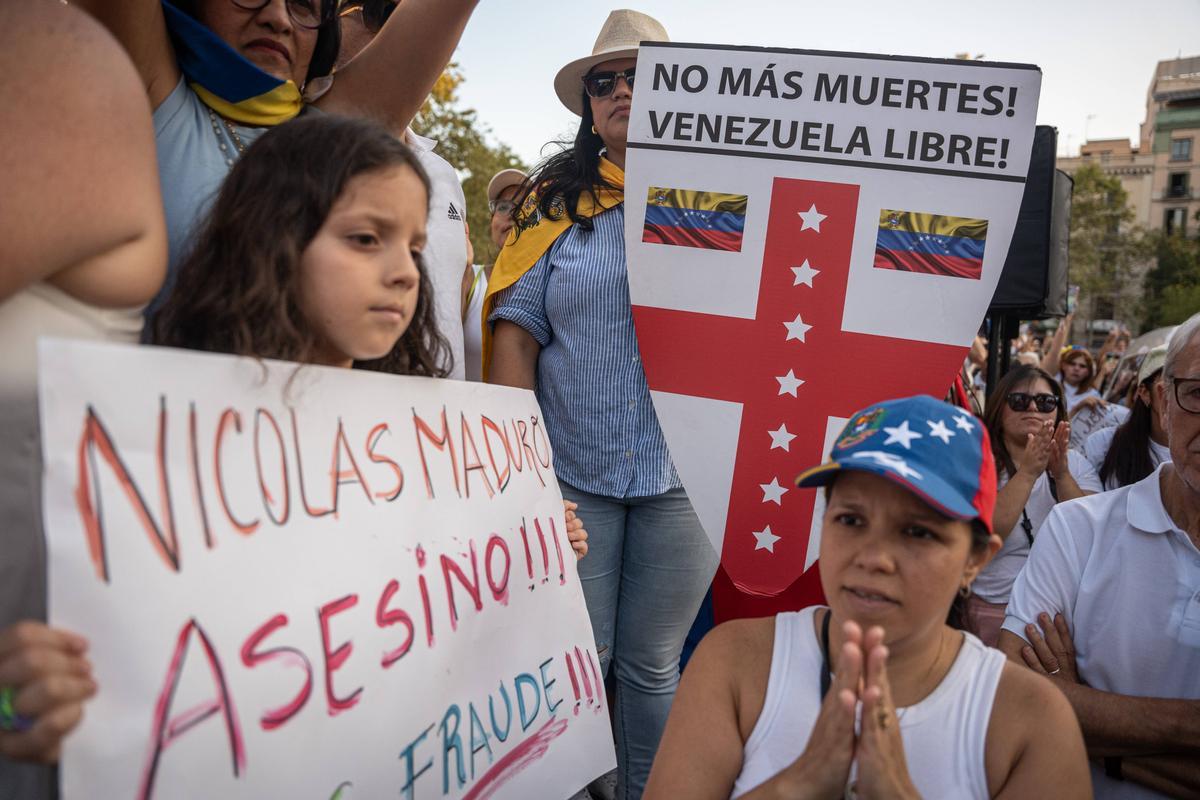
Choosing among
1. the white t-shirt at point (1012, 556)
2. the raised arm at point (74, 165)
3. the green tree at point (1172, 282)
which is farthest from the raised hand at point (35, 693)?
the green tree at point (1172, 282)

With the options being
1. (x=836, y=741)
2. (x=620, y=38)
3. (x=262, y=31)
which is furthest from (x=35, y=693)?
(x=620, y=38)

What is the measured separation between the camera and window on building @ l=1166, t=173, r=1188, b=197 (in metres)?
57.0

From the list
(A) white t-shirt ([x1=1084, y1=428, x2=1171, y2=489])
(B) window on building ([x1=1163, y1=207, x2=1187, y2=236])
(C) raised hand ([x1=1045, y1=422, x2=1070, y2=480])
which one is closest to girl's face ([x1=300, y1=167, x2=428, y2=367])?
(C) raised hand ([x1=1045, y1=422, x2=1070, y2=480])

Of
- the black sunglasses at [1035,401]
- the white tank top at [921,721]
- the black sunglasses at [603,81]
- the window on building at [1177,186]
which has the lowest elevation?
the white tank top at [921,721]

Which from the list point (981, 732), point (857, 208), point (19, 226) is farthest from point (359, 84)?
point (981, 732)

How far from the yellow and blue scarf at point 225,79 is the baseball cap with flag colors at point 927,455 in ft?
3.87

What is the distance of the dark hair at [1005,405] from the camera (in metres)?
3.88

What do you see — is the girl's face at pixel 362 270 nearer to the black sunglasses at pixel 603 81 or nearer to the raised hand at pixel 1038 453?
the black sunglasses at pixel 603 81

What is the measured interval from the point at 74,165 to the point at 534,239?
154 centimetres

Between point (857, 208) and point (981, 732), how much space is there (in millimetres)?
1371

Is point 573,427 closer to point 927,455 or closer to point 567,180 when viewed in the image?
point 567,180

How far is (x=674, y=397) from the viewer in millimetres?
2367

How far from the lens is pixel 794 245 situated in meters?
2.31

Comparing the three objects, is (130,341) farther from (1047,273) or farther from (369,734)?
(1047,273)
